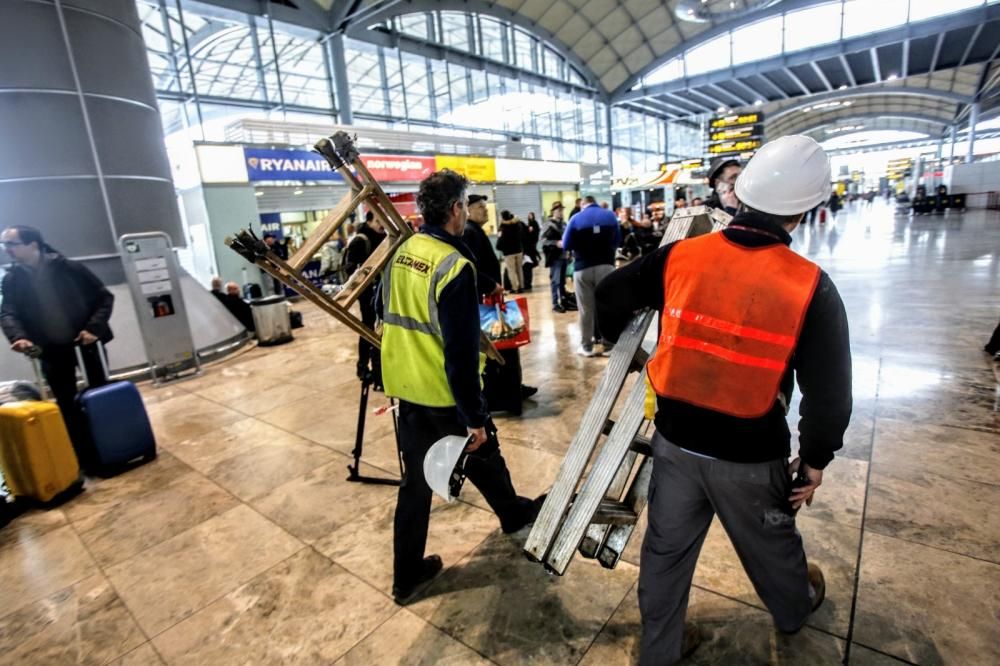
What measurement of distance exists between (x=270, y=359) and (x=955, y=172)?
3639 centimetres

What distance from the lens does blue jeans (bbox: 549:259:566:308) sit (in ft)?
28.9

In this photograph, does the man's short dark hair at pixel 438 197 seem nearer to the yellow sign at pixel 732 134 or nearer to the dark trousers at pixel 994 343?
the dark trousers at pixel 994 343

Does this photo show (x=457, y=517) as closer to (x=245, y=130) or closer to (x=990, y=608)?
(x=990, y=608)

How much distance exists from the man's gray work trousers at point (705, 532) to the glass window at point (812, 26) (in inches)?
1156

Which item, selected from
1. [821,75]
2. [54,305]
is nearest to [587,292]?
[54,305]

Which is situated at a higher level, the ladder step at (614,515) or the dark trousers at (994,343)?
the ladder step at (614,515)

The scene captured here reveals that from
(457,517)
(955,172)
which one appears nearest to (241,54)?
(457,517)

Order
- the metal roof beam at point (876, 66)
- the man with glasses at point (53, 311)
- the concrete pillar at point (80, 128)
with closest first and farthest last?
the man with glasses at point (53, 311) → the concrete pillar at point (80, 128) → the metal roof beam at point (876, 66)

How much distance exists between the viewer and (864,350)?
203 inches

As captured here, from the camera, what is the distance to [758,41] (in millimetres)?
25469

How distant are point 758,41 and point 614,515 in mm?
31337

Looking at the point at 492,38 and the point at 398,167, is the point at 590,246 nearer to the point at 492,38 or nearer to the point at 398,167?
the point at 398,167

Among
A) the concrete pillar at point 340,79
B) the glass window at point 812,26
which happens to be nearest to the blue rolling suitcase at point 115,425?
the concrete pillar at point 340,79

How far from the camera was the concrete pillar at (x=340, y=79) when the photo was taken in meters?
16.5
